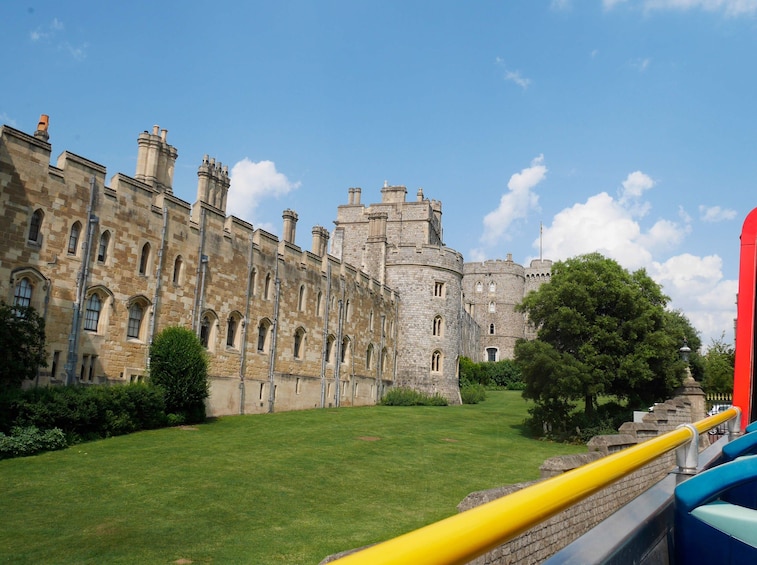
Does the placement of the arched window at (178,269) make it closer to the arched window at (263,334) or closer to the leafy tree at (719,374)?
the arched window at (263,334)

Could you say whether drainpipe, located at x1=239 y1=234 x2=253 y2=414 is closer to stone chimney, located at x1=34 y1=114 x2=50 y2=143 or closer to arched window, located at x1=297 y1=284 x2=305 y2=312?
arched window, located at x1=297 y1=284 x2=305 y2=312

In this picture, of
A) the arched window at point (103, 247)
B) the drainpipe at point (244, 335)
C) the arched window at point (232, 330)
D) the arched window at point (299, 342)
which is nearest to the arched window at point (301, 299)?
the arched window at point (299, 342)

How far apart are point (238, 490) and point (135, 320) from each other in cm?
1187

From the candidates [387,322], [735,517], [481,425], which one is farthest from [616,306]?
[735,517]

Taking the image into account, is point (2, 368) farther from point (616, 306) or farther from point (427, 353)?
point (427, 353)

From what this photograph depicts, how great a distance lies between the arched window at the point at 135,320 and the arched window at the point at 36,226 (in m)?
4.42

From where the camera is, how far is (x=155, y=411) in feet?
75.7

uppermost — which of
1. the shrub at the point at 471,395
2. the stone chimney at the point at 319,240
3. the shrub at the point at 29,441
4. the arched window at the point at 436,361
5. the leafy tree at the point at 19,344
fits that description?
the stone chimney at the point at 319,240

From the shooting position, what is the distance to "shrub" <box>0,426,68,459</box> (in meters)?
17.3

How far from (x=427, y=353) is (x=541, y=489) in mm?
44744

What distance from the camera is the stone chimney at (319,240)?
128 ft

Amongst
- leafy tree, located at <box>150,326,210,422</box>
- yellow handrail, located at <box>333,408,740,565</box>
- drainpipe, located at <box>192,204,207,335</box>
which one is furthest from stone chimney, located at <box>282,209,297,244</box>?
yellow handrail, located at <box>333,408,740,565</box>

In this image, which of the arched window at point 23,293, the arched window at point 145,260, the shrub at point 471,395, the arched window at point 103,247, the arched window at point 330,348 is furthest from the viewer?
the shrub at point 471,395

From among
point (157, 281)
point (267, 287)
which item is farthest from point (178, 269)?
point (267, 287)
